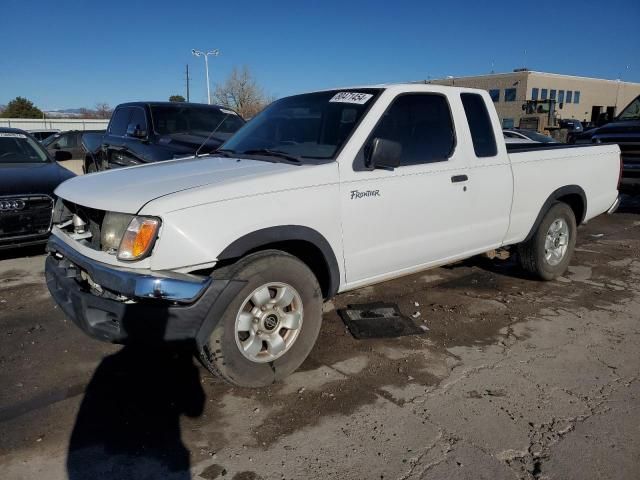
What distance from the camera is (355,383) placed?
3.34 metres

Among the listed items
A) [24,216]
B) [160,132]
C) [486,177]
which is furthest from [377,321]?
[160,132]

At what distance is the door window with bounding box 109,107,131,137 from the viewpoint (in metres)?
8.56

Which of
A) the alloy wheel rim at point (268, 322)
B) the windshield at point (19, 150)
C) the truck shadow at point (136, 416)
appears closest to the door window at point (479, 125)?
the alloy wheel rim at point (268, 322)

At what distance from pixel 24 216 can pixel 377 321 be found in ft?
13.7

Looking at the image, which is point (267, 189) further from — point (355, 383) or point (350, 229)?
point (355, 383)

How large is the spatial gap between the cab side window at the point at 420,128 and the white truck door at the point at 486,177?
27 cm

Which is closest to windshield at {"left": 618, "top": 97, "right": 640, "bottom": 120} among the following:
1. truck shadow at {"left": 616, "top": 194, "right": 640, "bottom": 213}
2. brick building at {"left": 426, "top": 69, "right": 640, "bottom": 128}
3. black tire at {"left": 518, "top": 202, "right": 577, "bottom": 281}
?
truck shadow at {"left": 616, "top": 194, "right": 640, "bottom": 213}

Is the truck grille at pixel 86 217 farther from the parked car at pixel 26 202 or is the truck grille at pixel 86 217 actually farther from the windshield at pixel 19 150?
the windshield at pixel 19 150

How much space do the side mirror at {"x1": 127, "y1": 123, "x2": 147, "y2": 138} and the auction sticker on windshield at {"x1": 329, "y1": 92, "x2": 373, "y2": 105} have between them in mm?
4459

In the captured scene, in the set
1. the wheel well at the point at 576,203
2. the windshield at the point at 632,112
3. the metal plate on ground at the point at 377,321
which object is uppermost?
the windshield at the point at 632,112

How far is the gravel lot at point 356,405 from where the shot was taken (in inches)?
100

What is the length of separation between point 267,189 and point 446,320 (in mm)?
2215

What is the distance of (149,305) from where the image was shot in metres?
2.75

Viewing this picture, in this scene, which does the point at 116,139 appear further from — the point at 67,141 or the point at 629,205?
the point at 629,205
